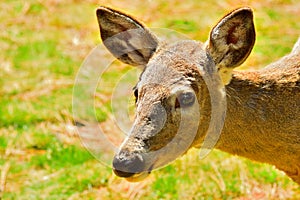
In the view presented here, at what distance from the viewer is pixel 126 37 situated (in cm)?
468

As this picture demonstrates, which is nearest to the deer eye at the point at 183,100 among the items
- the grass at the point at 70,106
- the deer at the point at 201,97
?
the deer at the point at 201,97

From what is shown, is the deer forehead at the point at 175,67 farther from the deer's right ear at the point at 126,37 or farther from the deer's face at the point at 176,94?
the deer's right ear at the point at 126,37

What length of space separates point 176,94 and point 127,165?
1.64ft

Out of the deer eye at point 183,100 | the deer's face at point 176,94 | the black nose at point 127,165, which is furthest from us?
the deer eye at point 183,100

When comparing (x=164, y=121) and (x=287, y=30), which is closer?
(x=164, y=121)

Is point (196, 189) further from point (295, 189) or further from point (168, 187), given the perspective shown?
point (295, 189)

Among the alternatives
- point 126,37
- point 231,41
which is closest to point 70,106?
point 126,37

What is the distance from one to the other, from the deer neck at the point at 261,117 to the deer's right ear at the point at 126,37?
1.77 feet

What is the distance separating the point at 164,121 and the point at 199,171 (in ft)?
6.28

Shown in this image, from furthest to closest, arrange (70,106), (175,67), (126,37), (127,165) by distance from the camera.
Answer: (70,106), (126,37), (175,67), (127,165)

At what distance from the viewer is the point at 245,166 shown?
5.88 metres

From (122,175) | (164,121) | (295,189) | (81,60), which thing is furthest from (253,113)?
(81,60)

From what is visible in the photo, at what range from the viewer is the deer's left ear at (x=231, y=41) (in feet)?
13.7

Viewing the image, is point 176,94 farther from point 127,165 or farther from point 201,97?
point 127,165
